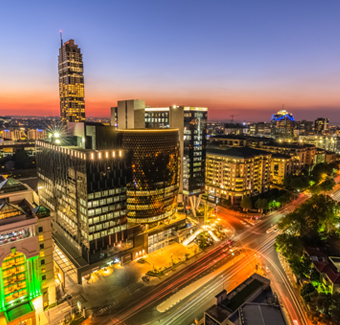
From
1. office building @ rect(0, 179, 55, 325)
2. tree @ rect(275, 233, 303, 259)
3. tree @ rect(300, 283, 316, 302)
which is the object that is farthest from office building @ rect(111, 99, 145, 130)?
tree @ rect(300, 283, 316, 302)

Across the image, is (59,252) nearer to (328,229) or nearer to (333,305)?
(333,305)

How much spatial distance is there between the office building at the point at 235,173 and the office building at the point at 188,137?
26657 millimetres

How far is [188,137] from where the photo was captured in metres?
124

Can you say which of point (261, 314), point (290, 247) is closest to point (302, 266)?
point (290, 247)

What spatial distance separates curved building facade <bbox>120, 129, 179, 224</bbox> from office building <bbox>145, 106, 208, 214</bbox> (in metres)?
19.7

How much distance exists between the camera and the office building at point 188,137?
12234cm

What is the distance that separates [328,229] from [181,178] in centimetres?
6735

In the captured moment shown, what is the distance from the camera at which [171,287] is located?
7806 cm

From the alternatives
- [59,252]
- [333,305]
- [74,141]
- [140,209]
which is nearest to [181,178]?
[140,209]

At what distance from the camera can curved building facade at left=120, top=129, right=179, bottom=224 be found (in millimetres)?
94562

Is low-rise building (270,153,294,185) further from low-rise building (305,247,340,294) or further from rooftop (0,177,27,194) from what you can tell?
rooftop (0,177,27,194)

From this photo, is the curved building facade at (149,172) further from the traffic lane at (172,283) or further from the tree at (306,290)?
the tree at (306,290)

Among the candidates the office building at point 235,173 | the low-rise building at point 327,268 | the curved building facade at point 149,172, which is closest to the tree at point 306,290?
the low-rise building at point 327,268

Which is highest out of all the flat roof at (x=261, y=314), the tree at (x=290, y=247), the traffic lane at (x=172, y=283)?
the flat roof at (x=261, y=314)
